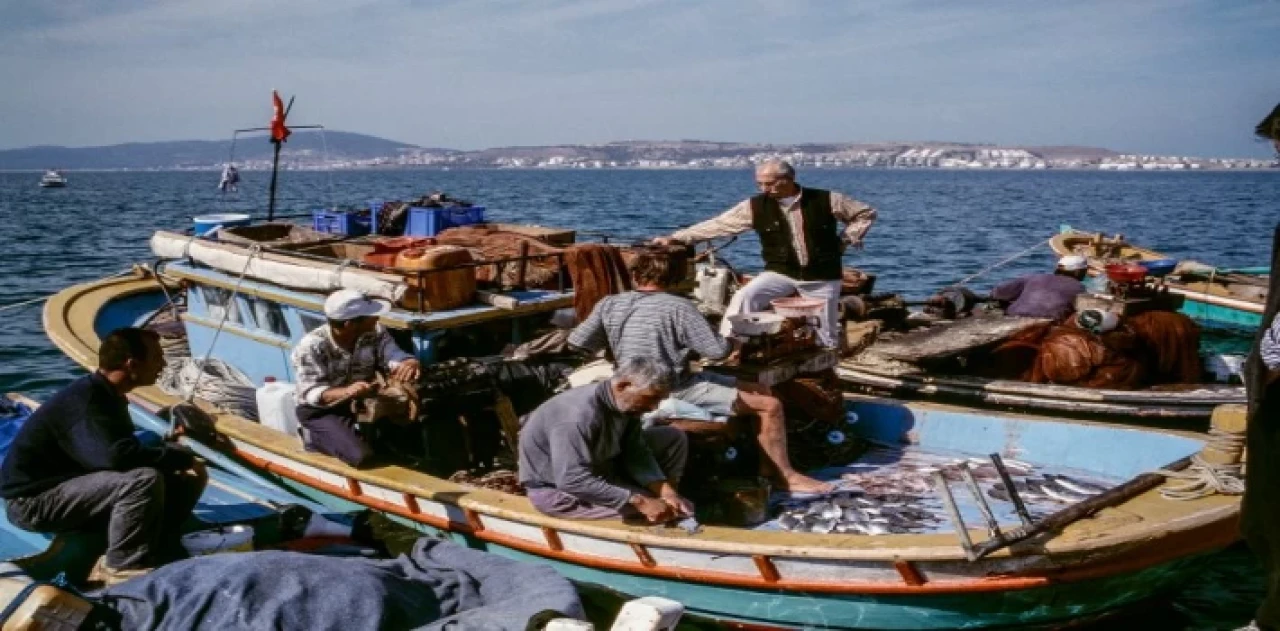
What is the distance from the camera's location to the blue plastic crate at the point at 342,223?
42.4 ft

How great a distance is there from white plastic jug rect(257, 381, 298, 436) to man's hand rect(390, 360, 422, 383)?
1.88 meters

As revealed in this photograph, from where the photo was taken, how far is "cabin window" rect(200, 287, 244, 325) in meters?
10.5

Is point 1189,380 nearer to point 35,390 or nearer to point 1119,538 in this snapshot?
point 1119,538

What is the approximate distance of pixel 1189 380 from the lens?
35.9 ft

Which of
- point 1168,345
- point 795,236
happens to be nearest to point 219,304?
point 795,236

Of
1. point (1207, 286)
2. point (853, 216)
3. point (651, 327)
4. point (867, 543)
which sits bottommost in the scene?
point (1207, 286)

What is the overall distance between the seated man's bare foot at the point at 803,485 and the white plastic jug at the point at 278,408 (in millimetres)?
4485

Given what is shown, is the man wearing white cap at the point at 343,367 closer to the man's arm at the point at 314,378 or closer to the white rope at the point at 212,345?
the man's arm at the point at 314,378

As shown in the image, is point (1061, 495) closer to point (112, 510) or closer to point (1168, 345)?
point (1168, 345)

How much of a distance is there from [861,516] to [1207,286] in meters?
14.7

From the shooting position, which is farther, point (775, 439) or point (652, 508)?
point (775, 439)

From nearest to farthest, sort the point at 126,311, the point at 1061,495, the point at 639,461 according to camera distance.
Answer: the point at 639,461 → the point at 1061,495 → the point at 126,311

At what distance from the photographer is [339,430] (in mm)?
7949

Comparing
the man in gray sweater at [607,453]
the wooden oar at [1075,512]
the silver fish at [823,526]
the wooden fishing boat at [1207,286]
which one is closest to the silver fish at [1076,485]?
the wooden oar at [1075,512]
